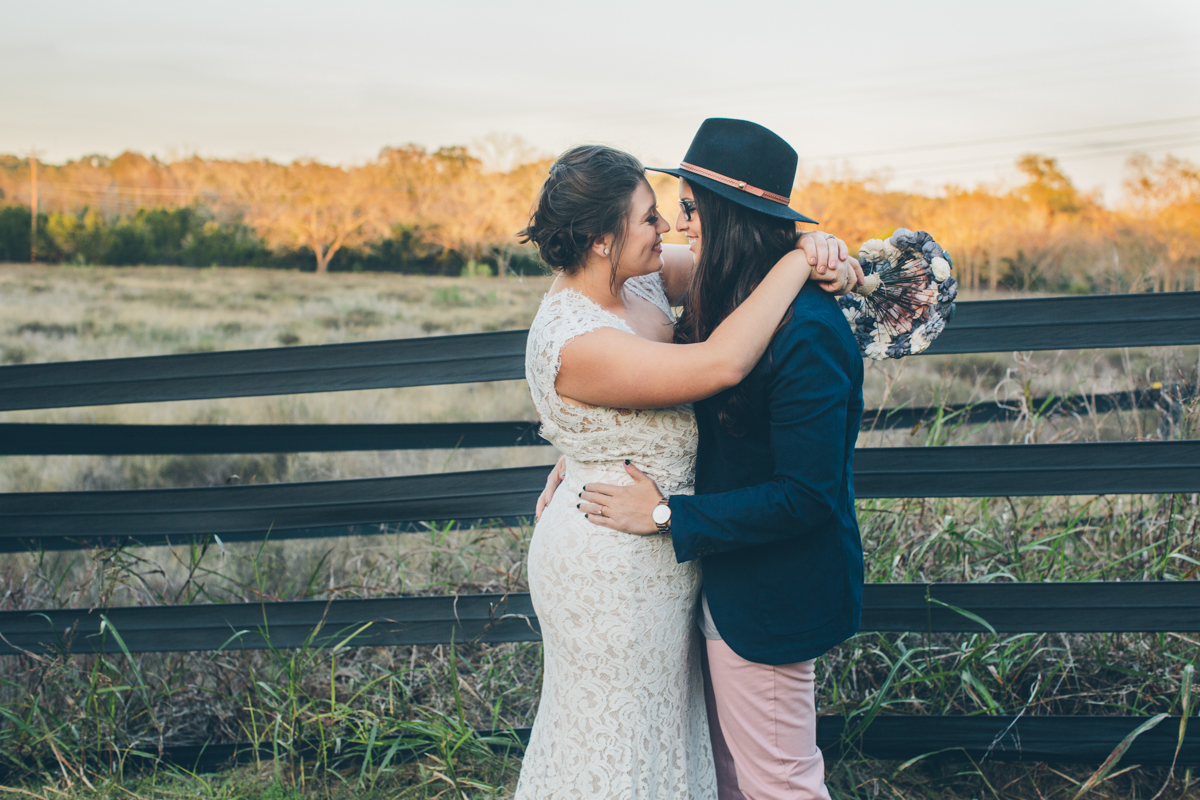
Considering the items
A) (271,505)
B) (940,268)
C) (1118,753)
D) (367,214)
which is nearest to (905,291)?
(940,268)

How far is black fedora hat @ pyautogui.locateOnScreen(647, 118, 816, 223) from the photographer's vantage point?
188 centimetres

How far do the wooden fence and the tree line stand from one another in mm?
13617

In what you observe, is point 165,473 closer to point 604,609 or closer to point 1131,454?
point 604,609

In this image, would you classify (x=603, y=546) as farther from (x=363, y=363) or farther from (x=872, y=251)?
(x=363, y=363)

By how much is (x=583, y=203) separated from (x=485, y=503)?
138cm

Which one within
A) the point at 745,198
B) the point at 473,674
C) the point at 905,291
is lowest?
the point at 473,674

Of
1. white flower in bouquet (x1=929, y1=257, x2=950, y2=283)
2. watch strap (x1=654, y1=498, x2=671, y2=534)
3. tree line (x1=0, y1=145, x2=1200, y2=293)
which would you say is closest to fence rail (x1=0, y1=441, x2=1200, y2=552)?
watch strap (x1=654, y1=498, x2=671, y2=534)

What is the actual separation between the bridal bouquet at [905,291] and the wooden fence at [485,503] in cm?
61

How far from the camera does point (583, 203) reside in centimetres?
205

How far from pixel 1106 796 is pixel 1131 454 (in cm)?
130

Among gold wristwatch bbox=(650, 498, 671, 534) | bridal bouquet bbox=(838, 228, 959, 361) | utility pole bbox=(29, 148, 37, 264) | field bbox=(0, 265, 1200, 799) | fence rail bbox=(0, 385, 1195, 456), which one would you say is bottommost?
field bbox=(0, 265, 1200, 799)

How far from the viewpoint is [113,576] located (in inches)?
115

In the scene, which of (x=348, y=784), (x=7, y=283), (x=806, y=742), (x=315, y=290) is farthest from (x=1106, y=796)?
(x=7, y=283)

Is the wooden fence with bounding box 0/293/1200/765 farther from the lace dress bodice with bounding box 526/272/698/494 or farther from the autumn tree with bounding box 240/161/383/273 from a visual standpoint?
the autumn tree with bounding box 240/161/383/273
